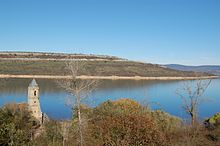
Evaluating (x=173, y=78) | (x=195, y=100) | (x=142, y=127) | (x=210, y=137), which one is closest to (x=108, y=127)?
(x=142, y=127)

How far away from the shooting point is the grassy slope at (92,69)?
76.4 meters

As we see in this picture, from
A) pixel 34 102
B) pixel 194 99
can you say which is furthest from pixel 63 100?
pixel 194 99

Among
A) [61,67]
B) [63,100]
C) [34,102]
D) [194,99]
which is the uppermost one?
[61,67]

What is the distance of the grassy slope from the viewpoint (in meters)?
76.4

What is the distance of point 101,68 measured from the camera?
8981 centimetres

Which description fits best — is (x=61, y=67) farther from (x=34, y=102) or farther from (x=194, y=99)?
(x=194, y=99)

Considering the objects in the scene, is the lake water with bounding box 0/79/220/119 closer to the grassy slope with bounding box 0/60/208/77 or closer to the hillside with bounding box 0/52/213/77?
the grassy slope with bounding box 0/60/208/77

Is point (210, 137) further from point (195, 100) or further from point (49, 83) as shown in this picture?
point (49, 83)

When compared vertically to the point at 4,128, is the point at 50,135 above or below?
below

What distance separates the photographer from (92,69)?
8588cm

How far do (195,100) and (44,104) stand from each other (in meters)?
29.1

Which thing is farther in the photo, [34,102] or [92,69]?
[92,69]

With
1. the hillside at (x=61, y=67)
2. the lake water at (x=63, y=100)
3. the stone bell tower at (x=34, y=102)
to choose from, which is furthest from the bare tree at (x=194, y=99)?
the hillside at (x=61, y=67)

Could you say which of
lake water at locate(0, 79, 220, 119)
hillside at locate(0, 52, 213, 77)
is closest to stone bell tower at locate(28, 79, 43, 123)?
lake water at locate(0, 79, 220, 119)
